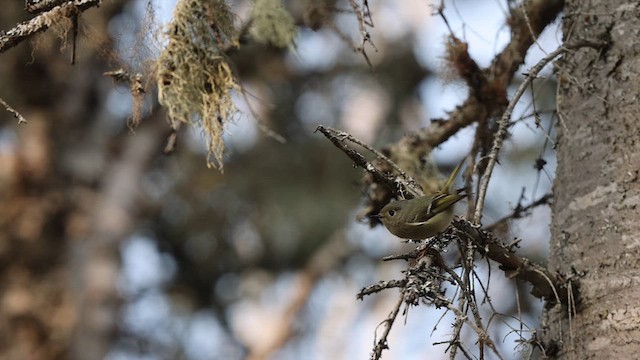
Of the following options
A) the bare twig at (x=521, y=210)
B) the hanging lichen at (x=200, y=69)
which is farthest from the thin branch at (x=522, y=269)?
the hanging lichen at (x=200, y=69)

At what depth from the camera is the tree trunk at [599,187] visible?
1942 mm

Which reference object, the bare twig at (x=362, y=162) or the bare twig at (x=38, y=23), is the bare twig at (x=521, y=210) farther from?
the bare twig at (x=38, y=23)

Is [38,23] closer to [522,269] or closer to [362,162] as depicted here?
[362,162]

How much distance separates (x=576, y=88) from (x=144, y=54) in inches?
45.9

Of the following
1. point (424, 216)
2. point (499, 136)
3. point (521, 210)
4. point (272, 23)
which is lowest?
point (424, 216)

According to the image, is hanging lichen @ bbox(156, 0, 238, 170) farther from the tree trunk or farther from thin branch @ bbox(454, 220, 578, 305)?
the tree trunk

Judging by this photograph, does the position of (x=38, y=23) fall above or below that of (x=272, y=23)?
below

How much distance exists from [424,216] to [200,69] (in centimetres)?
90

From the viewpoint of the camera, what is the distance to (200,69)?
239cm

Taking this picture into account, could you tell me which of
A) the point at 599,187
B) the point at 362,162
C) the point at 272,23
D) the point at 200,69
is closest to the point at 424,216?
the point at 362,162

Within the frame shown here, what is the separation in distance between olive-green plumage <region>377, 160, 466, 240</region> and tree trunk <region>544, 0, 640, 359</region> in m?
0.42

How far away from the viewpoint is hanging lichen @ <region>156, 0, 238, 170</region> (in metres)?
2.32

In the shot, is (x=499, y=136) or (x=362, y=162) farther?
(x=499, y=136)

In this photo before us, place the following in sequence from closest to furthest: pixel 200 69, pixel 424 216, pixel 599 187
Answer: pixel 424 216 < pixel 599 187 < pixel 200 69
